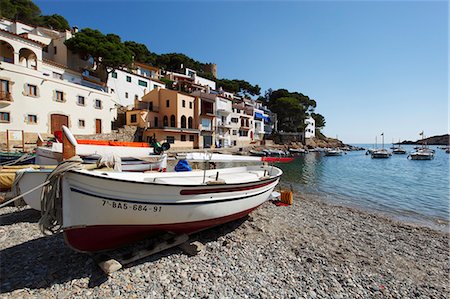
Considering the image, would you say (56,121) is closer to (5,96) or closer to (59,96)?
(59,96)

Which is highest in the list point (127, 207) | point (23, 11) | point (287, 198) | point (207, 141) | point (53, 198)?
point (23, 11)

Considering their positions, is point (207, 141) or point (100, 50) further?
point (207, 141)

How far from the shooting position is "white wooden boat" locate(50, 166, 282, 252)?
416 cm

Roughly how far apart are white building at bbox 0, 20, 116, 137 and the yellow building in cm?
465

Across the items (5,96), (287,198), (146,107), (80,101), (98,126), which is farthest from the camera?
(146,107)

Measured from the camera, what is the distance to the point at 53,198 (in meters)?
4.12

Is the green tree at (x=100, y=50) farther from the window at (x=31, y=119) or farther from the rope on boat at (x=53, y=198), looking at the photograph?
the rope on boat at (x=53, y=198)

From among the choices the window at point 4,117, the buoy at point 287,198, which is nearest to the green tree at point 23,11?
the window at point 4,117

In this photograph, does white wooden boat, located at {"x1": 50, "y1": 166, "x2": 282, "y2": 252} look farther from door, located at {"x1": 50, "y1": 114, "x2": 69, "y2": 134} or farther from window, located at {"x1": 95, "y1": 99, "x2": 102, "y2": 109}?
window, located at {"x1": 95, "y1": 99, "x2": 102, "y2": 109}

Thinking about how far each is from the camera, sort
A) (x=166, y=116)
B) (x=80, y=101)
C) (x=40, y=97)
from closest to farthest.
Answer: (x=40, y=97), (x=80, y=101), (x=166, y=116)

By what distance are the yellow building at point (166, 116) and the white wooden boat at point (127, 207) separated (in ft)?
96.1

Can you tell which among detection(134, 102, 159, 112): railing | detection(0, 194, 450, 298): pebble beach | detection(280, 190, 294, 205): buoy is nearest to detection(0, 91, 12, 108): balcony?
detection(134, 102, 159, 112): railing

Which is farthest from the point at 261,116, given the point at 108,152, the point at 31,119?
the point at 108,152

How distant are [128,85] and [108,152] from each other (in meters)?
34.6
